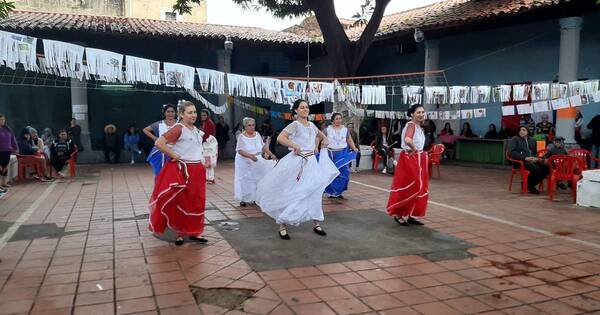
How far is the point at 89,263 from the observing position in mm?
4555

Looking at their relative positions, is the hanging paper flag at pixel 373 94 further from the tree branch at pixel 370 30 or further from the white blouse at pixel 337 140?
the white blouse at pixel 337 140

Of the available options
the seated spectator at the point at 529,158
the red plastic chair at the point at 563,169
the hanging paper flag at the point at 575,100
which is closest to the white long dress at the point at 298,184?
the red plastic chair at the point at 563,169

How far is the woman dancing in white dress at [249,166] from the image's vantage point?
7312 mm

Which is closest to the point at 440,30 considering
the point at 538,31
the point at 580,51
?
the point at 538,31

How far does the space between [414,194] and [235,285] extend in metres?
2.91

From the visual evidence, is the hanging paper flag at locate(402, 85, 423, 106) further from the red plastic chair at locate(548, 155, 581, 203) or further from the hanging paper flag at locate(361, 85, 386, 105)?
the red plastic chair at locate(548, 155, 581, 203)

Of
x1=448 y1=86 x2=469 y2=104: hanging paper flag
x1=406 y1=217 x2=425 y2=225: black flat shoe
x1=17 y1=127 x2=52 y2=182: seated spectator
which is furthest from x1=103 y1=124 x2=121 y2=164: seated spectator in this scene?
x1=406 y1=217 x2=425 y2=225: black flat shoe

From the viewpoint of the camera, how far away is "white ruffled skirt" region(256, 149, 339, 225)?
540 centimetres

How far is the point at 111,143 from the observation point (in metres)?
15.1

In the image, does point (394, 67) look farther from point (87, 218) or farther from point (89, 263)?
Answer: point (89, 263)

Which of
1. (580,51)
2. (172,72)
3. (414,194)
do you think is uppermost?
(580,51)

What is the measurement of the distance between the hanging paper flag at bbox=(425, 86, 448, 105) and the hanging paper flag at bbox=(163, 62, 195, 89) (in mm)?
5136

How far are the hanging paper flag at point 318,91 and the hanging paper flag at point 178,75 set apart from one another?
2.78 m

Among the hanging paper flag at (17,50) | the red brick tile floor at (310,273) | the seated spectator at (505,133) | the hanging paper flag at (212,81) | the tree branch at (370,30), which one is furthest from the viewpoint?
the seated spectator at (505,133)
